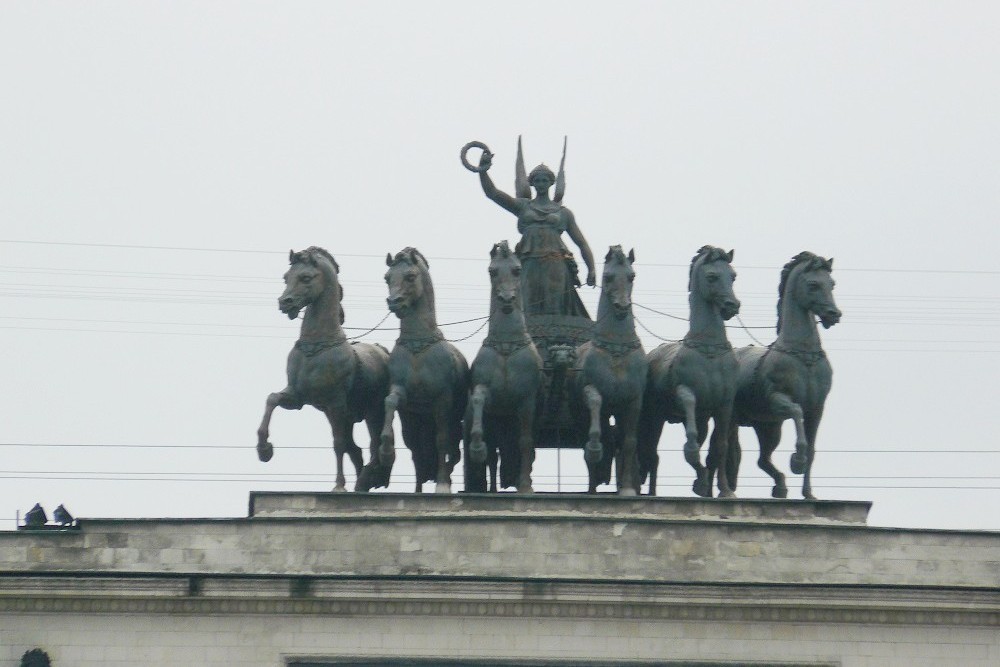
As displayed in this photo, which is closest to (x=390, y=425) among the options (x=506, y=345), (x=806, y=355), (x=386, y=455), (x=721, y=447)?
(x=386, y=455)

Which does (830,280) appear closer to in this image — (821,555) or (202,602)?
(821,555)

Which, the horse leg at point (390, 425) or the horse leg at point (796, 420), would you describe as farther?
the horse leg at point (796, 420)

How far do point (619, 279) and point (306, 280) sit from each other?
3981 mm

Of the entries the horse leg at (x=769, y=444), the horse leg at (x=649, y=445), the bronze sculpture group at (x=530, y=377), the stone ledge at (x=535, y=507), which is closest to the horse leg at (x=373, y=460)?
the bronze sculpture group at (x=530, y=377)

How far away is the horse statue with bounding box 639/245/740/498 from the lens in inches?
1804

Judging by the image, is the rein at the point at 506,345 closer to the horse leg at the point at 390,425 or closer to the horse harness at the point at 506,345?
the horse harness at the point at 506,345

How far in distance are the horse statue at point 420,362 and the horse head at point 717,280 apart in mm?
3270

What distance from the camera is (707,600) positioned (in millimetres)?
43625

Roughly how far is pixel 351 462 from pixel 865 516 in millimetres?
6896

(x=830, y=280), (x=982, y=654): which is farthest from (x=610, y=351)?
(x=982, y=654)

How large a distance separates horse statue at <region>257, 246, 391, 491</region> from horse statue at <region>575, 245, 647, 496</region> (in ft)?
8.98

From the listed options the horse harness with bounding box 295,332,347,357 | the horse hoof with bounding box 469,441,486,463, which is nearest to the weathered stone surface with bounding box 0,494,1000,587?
the horse hoof with bounding box 469,441,486,463

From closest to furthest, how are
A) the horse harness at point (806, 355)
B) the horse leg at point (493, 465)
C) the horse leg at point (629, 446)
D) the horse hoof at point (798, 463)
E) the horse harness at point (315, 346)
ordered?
the horse hoof at point (798, 463) → the horse harness at point (315, 346) → the horse leg at point (629, 446) → the horse harness at point (806, 355) → the horse leg at point (493, 465)

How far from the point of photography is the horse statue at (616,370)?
149 feet
